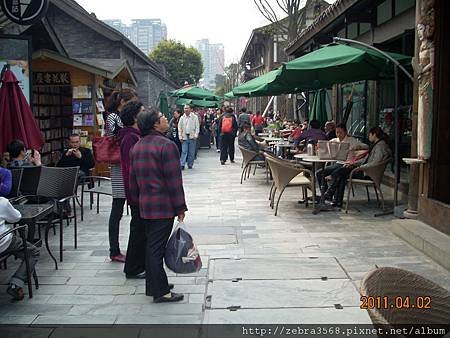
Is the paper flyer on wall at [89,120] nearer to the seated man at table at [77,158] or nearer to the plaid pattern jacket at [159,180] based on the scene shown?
the seated man at table at [77,158]

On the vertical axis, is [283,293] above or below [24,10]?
below

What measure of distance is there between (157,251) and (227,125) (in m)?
11.6

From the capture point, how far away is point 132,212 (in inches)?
200

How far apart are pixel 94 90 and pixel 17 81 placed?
523 cm

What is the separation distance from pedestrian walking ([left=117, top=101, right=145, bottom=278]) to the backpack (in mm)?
10462

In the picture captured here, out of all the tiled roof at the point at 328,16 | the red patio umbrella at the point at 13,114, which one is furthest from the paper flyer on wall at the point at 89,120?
the tiled roof at the point at 328,16

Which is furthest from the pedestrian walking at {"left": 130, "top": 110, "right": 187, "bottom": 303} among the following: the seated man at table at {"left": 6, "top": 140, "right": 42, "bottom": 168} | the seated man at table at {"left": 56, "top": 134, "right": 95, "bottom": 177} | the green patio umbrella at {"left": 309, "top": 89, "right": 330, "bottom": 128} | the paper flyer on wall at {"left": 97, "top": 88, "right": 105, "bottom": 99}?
the green patio umbrella at {"left": 309, "top": 89, "right": 330, "bottom": 128}

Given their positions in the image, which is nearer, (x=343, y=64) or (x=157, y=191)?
(x=157, y=191)

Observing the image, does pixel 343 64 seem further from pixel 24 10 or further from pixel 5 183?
pixel 5 183

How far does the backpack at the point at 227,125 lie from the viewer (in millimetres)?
15742

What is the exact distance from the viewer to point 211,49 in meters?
148

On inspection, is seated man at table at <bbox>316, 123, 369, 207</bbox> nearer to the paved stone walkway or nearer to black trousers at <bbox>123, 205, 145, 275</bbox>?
the paved stone walkway

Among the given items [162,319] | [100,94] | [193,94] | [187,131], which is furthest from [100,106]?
[193,94]

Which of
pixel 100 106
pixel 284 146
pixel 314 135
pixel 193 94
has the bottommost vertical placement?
pixel 284 146
